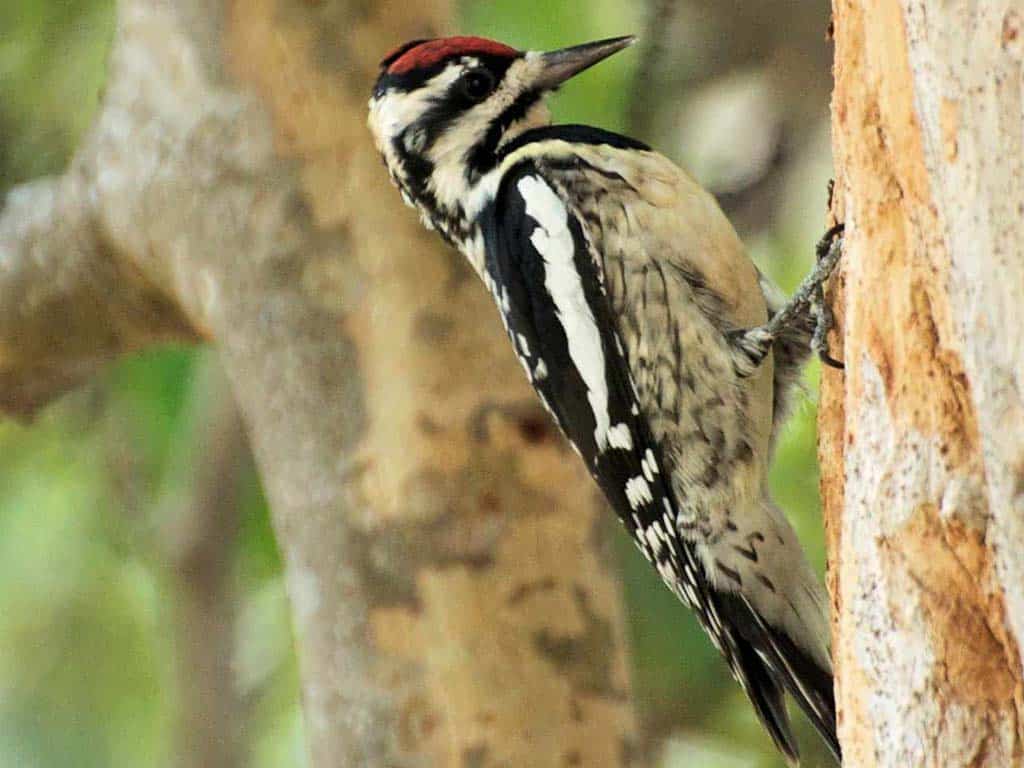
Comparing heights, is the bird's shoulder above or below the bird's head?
below

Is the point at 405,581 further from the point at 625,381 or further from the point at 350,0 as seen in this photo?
the point at 350,0

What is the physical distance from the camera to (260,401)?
2.72m

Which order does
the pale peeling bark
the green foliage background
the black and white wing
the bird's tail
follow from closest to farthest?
the pale peeling bark < the bird's tail < the black and white wing < the green foliage background

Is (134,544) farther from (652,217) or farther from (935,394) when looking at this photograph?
(935,394)

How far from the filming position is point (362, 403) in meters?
2.63

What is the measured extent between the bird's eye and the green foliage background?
0.58 metres

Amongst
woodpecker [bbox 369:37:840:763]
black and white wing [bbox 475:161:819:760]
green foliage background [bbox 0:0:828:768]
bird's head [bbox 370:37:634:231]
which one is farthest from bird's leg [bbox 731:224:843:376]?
green foliage background [bbox 0:0:828:768]

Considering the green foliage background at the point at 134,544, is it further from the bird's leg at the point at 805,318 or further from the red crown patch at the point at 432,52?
the bird's leg at the point at 805,318

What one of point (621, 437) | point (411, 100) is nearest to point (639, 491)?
point (621, 437)

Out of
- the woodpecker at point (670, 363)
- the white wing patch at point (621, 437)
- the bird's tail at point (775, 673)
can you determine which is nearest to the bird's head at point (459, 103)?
the woodpecker at point (670, 363)

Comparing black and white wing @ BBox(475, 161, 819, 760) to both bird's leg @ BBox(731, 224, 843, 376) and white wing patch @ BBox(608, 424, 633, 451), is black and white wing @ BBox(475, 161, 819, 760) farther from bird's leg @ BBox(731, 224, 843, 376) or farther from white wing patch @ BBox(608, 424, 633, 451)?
bird's leg @ BBox(731, 224, 843, 376)

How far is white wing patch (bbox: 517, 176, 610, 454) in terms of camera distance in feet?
7.19

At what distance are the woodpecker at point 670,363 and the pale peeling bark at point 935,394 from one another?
63cm

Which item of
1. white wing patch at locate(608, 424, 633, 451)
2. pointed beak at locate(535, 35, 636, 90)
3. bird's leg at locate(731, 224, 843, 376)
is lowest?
white wing patch at locate(608, 424, 633, 451)
